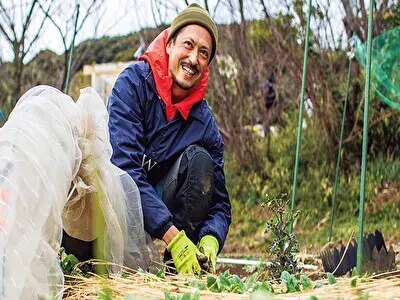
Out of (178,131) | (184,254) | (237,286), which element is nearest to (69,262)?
(184,254)

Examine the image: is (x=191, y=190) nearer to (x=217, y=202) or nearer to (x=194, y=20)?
(x=217, y=202)

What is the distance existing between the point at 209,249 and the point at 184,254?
0.18 metres

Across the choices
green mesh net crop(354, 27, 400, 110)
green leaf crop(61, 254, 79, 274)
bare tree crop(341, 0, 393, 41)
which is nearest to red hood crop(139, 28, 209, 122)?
green leaf crop(61, 254, 79, 274)

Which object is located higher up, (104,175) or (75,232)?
(104,175)

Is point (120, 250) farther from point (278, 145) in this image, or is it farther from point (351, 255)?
point (278, 145)

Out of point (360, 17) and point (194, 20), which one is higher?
point (360, 17)

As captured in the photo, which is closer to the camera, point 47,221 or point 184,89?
point 47,221

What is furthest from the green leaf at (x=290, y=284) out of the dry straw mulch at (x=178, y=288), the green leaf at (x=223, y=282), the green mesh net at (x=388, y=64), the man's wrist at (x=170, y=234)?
the green mesh net at (x=388, y=64)

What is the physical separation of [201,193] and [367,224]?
10.3 feet

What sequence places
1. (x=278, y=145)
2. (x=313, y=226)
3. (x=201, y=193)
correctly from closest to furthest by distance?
1. (x=201, y=193)
2. (x=313, y=226)
3. (x=278, y=145)

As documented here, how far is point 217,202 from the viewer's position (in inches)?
99.9

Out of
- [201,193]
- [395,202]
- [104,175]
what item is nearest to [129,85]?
[201,193]

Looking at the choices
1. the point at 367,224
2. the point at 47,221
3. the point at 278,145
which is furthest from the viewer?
the point at 278,145

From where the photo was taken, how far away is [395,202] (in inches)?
218
